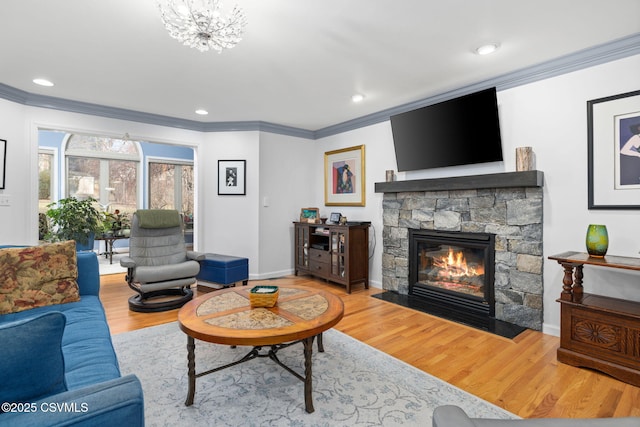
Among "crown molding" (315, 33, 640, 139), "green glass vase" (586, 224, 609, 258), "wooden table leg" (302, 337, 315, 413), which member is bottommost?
"wooden table leg" (302, 337, 315, 413)

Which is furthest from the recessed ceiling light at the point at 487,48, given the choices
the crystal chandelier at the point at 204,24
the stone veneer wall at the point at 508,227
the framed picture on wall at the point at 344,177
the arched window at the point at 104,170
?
the arched window at the point at 104,170

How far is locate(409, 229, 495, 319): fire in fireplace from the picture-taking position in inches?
128

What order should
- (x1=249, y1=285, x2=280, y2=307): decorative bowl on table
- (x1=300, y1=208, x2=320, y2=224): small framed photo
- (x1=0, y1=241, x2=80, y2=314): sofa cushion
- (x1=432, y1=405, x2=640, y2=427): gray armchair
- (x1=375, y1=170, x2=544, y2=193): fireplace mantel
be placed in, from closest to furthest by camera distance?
(x1=432, y1=405, x2=640, y2=427): gray armchair
(x1=0, y1=241, x2=80, y2=314): sofa cushion
(x1=249, y1=285, x2=280, y2=307): decorative bowl on table
(x1=375, y1=170, x2=544, y2=193): fireplace mantel
(x1=300, y1=208, x2=320, y2=224): small framed photo

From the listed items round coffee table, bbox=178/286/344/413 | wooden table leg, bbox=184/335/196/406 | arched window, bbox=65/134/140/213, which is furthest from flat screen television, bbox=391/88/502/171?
arched window, bbox=65/134/140/213

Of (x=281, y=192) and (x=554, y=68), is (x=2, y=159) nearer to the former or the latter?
(x=281, y=192)

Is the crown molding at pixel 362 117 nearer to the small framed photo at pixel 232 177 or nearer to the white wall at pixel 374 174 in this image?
the white wall at pixel 374 174

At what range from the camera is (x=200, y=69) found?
116 inches

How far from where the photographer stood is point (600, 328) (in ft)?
7.22

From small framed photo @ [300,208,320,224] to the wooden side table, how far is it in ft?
10.3

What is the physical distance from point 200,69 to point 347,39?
1.40 meters

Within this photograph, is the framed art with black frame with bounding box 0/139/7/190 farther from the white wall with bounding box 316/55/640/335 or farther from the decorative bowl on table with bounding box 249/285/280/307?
the white wall with bounding box 316/55/640/335

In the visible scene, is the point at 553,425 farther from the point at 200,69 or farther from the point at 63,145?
the point at 63,145

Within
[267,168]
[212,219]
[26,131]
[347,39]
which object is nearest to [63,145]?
[26,131]

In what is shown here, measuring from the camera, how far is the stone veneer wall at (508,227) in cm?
288
